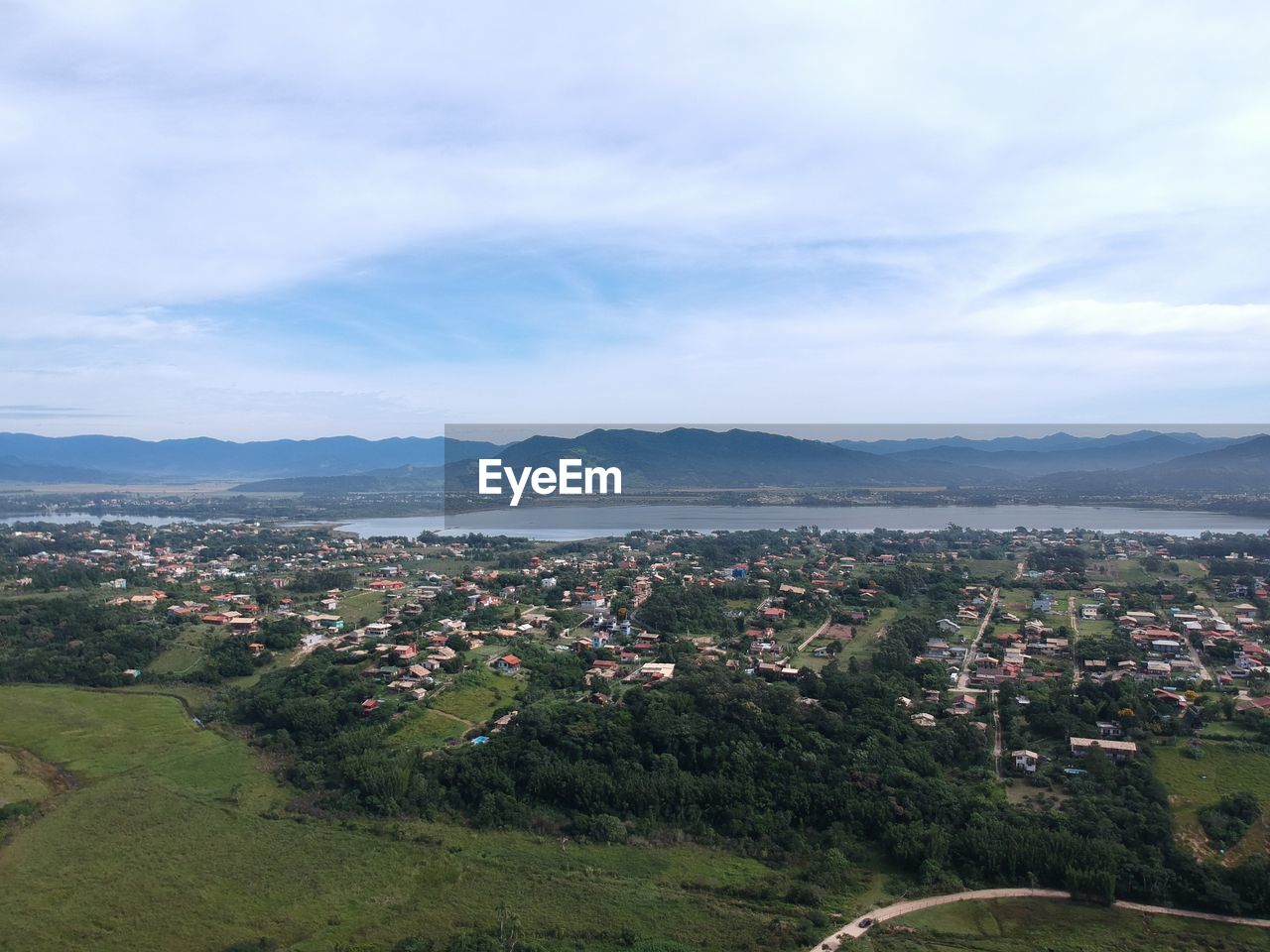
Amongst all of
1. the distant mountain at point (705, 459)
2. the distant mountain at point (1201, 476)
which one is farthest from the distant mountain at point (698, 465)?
the distant mountain at point (1201, 476)

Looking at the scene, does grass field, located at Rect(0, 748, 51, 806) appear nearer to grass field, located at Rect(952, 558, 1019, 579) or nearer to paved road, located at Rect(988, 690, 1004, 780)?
paved road, located at Rect(988, 690, 1004, 780)

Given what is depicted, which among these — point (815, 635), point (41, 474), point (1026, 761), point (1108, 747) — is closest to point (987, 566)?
point (815, 635)

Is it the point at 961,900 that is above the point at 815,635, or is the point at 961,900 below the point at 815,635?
below

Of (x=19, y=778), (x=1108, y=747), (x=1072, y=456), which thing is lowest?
(x=19, y=778)

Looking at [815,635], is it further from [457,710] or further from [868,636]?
[457,710]

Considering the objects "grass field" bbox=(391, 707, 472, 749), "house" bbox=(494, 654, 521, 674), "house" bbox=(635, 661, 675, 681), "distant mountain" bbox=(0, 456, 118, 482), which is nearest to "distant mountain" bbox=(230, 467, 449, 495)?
"distant mountain" bbox=(0, 456, 118, 482)

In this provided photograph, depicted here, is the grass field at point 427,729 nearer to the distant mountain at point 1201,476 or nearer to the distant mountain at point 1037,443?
the distant mountain at point 1201,476

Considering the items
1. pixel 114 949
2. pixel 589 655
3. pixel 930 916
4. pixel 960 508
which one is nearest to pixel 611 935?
pixel 930 916
